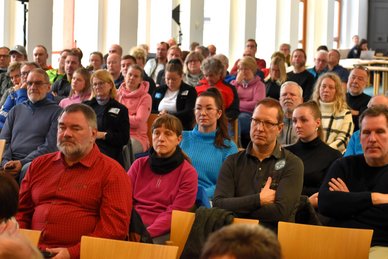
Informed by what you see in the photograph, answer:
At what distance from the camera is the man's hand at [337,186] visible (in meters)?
4.05

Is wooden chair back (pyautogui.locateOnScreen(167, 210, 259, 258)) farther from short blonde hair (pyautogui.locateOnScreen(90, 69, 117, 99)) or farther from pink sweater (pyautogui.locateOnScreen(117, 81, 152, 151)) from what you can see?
pink sweater (pyautogui.locateOnScreen(117, 81, 152, 151))

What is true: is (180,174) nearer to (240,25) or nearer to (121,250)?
(121,250)

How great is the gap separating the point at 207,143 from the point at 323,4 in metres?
17.5

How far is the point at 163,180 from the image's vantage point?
4504 mm

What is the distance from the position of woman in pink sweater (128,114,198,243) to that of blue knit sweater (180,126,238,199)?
657 mm

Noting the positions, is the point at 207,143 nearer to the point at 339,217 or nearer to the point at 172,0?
the point at 339,217

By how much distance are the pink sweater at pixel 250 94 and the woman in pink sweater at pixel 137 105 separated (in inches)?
54.7

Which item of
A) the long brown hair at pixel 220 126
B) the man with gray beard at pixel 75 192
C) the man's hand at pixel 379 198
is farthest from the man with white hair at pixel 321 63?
the man with gray beard at pixel 75 192

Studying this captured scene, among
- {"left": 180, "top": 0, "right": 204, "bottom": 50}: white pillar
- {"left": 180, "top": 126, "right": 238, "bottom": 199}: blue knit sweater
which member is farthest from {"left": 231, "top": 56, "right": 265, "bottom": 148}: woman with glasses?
{"left": 180, "top": 0, "right": 204, "bottom": 50}: white pillar

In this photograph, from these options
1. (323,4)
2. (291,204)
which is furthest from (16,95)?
(323,4)

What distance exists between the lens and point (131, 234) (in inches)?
154

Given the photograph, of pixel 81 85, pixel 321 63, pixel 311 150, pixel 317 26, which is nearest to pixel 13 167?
pixel 81 85

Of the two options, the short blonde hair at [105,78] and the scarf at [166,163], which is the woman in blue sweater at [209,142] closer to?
the scarf at [166,163]

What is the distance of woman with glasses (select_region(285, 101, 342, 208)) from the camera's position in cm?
507
